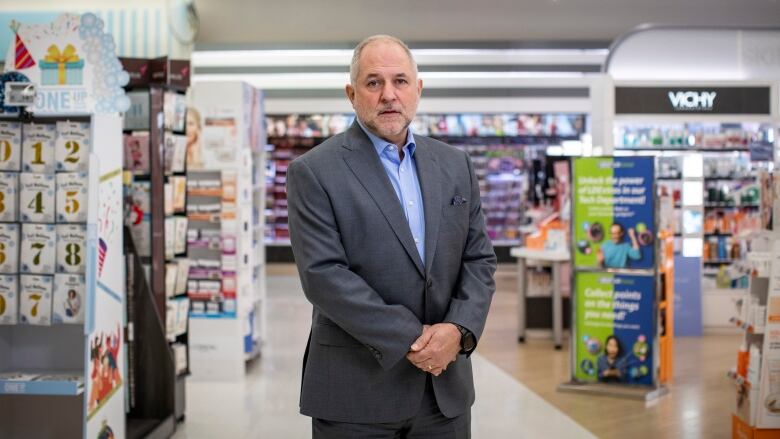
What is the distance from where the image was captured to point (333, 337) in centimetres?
216

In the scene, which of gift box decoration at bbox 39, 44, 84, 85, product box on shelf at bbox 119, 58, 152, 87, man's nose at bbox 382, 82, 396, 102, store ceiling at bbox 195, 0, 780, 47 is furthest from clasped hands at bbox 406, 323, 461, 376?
store ceiling at bbox 195, 0, 780, 47

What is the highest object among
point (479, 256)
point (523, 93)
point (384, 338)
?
→ point (523, 93)

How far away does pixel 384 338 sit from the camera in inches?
80.4

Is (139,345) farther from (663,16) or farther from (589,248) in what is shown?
(663,16)

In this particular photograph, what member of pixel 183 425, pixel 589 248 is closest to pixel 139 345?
pixel 183 425

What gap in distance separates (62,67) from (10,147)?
432 mm

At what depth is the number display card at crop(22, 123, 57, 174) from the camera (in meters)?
3.87

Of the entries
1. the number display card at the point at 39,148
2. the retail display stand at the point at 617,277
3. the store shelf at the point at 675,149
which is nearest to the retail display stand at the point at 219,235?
the retail display stand at the point at 617,277

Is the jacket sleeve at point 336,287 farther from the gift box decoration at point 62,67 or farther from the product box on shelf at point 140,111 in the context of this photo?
the product box on shelf at point 140,111

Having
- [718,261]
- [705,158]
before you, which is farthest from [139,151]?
[718,261]

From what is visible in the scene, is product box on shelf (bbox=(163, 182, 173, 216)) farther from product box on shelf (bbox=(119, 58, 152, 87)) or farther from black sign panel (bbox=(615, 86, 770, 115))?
black sign panel (bbox=(615, 86, 770, 115))

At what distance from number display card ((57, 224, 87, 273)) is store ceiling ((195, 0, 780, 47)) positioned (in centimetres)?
804

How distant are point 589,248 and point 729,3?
6.32 metres

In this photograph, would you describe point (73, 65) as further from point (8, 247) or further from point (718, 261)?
point (718, 261)
